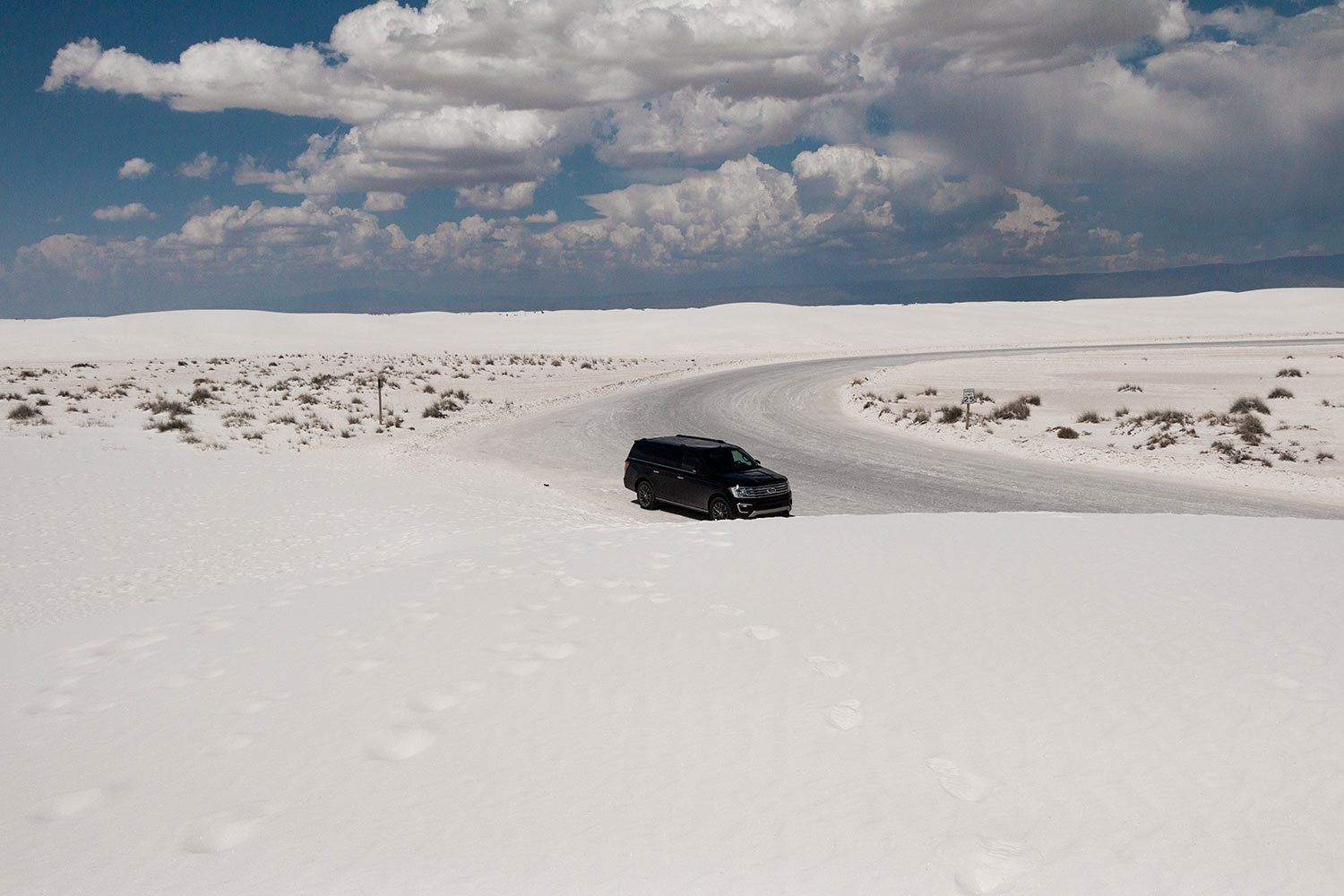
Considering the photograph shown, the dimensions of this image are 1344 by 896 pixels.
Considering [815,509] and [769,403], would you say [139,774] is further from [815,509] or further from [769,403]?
[769,403]

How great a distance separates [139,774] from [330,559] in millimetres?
8870

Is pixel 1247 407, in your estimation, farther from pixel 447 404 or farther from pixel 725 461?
pixel 447 404

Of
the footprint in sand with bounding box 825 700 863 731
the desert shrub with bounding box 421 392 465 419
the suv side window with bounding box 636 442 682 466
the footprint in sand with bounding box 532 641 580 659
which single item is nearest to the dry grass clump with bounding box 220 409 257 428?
the desert shrub with bounding box 421 392 465 419

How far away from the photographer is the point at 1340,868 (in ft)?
14.2

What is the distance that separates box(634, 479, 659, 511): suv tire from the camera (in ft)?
63.0

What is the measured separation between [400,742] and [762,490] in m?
12.1

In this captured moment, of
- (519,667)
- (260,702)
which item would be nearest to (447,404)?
(519,667)

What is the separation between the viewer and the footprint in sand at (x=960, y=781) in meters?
5.03

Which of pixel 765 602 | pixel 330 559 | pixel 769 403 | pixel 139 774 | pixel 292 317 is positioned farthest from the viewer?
pixel 292 317

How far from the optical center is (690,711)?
6227mm

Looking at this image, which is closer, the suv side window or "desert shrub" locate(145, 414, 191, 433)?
the suv side window

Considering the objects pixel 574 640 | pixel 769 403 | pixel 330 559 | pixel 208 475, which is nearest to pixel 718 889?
pixel 574 640

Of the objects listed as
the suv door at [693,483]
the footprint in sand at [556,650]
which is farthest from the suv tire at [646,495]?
the footprint in sand at [556,650]

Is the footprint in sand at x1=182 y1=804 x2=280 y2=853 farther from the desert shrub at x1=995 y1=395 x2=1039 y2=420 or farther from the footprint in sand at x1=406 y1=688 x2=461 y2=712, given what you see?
the desert shrub at x1=995 y1=395 x2=1039 y2=420
